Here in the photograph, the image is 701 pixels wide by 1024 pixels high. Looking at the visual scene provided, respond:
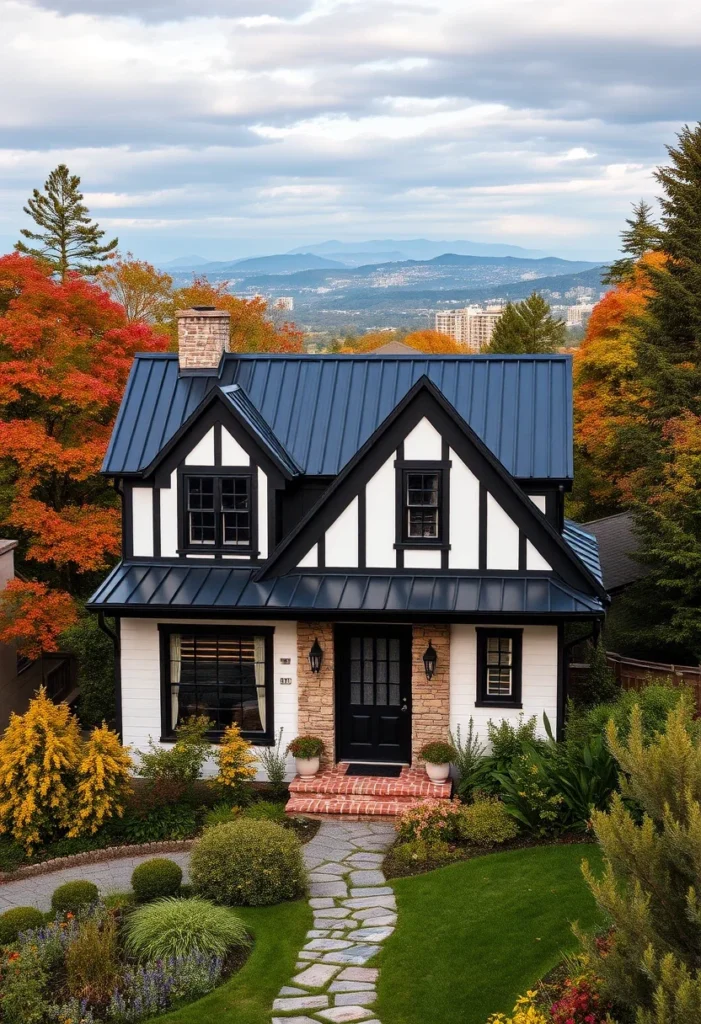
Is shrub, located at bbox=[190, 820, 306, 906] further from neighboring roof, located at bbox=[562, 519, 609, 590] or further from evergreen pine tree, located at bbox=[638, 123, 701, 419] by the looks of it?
evergreen pine tree, located at bbox=[638, 123, 701, 419]

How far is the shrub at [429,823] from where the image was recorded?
1645 cm

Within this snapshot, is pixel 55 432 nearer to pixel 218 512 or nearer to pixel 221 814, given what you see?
pixel 218 512

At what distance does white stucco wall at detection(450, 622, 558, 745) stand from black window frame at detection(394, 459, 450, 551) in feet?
5.01

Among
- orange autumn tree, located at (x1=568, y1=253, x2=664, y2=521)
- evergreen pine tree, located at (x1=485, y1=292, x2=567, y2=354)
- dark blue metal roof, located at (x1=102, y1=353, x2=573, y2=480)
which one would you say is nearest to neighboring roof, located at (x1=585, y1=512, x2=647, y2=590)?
orange autumn tree, located at (x1=568, y1=253, x2=664, y2=521)

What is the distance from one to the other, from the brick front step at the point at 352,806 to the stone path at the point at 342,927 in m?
0.17

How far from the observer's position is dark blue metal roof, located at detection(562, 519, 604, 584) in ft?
66.4

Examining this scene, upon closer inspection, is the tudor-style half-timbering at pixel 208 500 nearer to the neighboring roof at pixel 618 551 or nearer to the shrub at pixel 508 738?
the shrub at pixel 508 738

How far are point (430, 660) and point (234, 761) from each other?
3679 millimetres

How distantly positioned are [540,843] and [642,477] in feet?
43.9

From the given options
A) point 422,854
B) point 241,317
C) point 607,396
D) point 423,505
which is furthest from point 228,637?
point 241,317

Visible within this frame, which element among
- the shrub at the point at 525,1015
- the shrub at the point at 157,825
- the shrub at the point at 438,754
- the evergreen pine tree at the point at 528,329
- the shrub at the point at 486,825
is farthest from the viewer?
the evergreen pine tree at the point at 528,329

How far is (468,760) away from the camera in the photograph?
18625mm

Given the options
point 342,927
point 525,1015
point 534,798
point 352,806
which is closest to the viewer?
point 525,1015

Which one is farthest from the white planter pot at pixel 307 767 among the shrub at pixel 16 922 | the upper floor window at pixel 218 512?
the shrub at pixel 16 922
